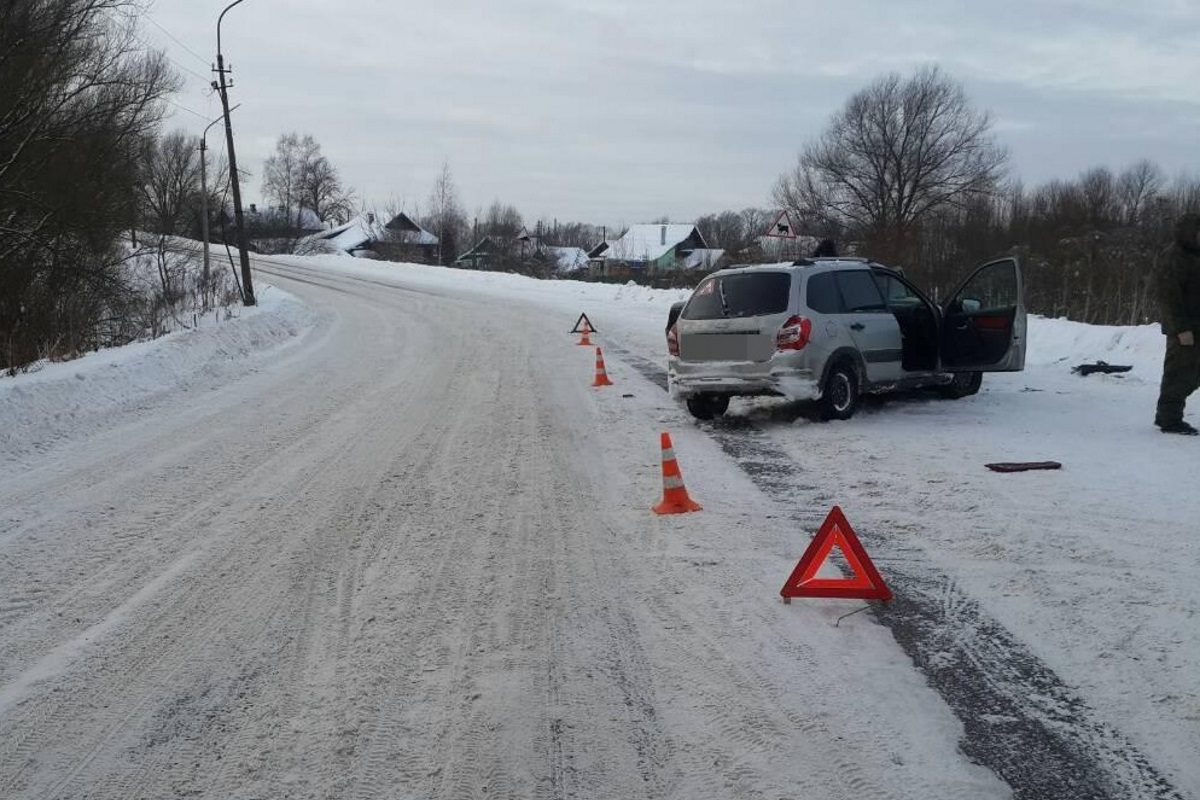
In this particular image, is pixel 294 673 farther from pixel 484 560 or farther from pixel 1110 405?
pixel 1110 405

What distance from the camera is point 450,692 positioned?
3.96 meters

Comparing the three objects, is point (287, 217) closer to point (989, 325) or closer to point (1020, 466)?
point (989, 325)

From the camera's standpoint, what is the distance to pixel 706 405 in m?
10.6

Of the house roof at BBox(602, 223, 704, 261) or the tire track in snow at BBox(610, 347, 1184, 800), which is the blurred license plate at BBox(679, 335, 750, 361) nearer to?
the tire track in snow at BBox(610, 347, 1184, 800)

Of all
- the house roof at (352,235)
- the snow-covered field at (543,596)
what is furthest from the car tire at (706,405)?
the house roof at (352,235)

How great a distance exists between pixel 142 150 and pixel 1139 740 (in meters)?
24.1

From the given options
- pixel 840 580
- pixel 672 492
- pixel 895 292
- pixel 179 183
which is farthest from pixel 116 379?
pixel 179 183

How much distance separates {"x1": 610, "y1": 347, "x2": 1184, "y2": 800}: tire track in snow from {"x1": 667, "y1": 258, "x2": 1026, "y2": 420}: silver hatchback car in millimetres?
4269

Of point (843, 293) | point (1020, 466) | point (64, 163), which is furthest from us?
point (64, 163)

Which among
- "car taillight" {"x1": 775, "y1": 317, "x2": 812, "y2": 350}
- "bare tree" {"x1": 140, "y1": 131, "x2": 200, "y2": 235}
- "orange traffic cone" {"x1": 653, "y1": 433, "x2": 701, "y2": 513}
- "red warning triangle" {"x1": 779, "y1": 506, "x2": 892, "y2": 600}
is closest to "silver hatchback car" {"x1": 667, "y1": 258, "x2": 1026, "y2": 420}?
"car taillight" {"x1": 775, "y1": 317, "x2": 812, "y2": 350}

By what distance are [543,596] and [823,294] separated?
19.8 feet

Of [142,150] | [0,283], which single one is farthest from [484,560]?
[142,150]

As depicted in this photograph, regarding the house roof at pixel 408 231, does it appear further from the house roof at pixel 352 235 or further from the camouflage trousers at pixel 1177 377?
the camouflage trousers at pixel 1177 377

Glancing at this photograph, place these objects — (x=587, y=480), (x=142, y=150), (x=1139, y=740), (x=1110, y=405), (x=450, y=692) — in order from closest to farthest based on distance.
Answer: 1. (x=1139, y=740)
2. (x=450, y=692)
3. (x=587, y=480)
4. (x=1110, y=405)
5. (x=142, y=150)
